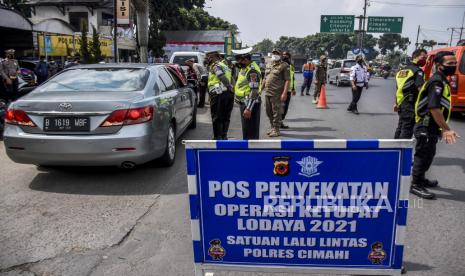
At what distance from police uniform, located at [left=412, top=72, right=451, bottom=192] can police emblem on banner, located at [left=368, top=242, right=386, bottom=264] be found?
2510mm

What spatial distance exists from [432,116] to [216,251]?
3.20m

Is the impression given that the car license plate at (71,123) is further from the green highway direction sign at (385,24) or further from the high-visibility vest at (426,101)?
the green highway direction sign at (385,24)

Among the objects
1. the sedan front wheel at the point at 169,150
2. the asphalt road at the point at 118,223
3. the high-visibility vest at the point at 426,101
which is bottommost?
the asphalt road at the point at 118,223

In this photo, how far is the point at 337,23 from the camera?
4262 centimetres

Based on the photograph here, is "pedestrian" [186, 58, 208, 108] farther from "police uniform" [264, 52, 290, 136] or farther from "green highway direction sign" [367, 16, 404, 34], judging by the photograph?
"green highway direction sign" [367, 16, 404, 34]

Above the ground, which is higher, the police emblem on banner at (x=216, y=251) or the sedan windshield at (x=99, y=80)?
the sedan windshield at (x=99, y=80)

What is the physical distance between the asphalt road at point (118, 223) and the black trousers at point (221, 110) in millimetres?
1296

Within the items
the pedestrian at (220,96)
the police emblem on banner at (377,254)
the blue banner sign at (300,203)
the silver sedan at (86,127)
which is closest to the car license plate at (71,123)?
the silver sedan at (86,127)

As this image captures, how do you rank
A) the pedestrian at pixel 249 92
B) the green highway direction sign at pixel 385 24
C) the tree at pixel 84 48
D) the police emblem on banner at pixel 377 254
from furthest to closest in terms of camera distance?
the green highway direction sign at pixel 385 24 < the tree at pixel 84 48 < the pedestrian at pixel 249 92 < the police emblem on banner at pixel 377 254

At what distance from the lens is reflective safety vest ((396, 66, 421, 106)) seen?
5.59 metres

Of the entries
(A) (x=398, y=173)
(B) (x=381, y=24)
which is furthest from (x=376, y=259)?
(B) (x=381, y=24)

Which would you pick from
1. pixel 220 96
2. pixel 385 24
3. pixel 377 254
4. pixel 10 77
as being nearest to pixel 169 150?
pixel 220 96

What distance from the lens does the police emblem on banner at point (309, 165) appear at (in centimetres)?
233

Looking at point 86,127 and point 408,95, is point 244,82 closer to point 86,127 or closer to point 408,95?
point 408,95
